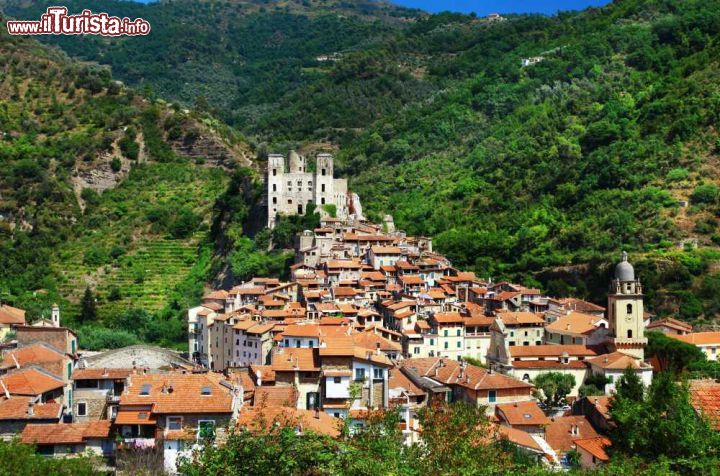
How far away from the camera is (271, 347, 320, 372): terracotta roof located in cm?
3366

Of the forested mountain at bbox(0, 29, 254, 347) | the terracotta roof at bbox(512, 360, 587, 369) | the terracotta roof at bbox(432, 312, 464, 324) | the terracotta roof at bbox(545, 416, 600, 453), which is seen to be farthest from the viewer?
the forested mountain at bbox(0, 29, 254, 347)

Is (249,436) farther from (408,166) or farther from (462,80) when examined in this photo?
(462,80)

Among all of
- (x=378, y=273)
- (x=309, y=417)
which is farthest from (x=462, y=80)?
(x=309, y=417)

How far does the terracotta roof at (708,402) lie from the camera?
26031 mm

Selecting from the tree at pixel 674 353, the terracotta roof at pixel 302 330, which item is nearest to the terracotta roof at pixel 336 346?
the terracotta roof at pixel 302 330

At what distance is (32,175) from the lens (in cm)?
9475

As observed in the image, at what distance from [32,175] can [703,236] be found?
195 feet

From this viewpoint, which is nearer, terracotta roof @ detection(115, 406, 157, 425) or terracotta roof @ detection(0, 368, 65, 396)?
terracotta roof @ detection(115, 406, 157, 425)

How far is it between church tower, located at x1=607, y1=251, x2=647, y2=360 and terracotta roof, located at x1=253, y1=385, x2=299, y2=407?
20.5m

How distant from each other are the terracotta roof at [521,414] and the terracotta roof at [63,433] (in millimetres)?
13685

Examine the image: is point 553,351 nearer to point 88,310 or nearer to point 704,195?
point 704,195

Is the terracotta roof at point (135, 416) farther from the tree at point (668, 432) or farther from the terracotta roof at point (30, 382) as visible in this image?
the tree at point (668, 432)

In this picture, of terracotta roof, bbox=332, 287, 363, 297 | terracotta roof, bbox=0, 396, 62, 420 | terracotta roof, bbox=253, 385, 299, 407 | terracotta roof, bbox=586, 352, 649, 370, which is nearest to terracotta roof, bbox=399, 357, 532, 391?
terracotta roof, bbox=586, 352, 649, 370

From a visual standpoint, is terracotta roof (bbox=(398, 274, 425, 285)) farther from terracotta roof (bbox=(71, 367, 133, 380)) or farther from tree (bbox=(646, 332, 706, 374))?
terracotta roof (bbox=(71, 367, 133, 380))
